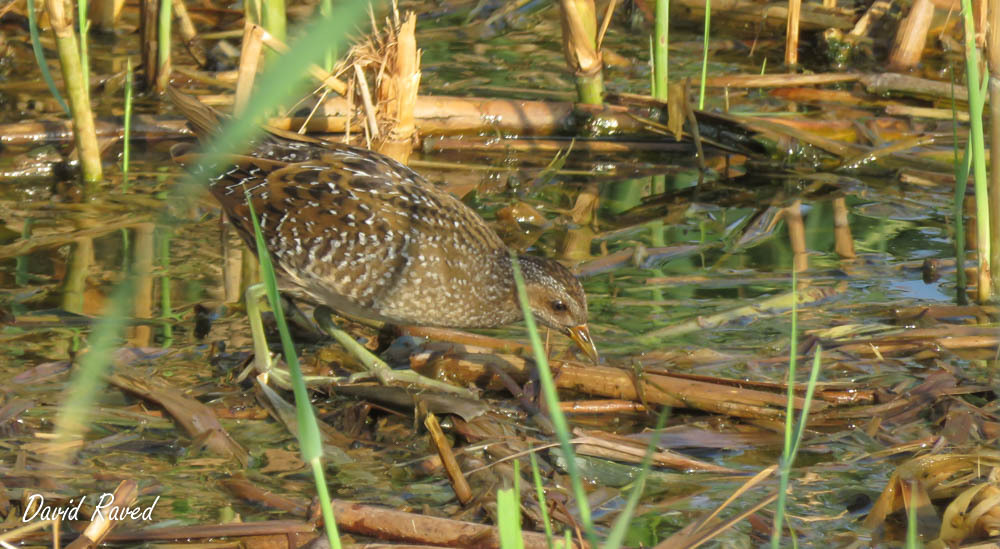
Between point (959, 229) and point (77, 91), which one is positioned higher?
point (77, 91)

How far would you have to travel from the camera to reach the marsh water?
392 cm

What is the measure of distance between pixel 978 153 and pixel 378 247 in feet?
7.76

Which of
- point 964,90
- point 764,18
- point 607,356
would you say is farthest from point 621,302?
point 764,18

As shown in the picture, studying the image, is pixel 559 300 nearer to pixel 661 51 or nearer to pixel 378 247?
pixel 378 247

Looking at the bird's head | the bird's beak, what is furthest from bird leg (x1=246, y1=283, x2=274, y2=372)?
the bird's beak

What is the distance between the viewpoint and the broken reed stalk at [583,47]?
727 centimetres

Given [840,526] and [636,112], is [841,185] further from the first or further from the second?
[840,526]

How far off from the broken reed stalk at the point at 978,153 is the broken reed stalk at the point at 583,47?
9.42 feet

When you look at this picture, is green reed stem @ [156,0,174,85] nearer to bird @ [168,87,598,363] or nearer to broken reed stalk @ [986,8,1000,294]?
bird @ [168,87,598,363]

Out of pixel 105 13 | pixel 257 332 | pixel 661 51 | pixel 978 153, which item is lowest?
pixel 257 332

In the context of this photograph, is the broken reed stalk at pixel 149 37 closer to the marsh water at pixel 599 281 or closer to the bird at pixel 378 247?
the marsh water at pixel 599 281

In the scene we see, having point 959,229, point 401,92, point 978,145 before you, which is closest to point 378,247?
point 401,92

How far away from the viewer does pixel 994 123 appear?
4871mm

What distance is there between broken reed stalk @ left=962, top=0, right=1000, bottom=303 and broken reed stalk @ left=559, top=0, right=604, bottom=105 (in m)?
2.87
